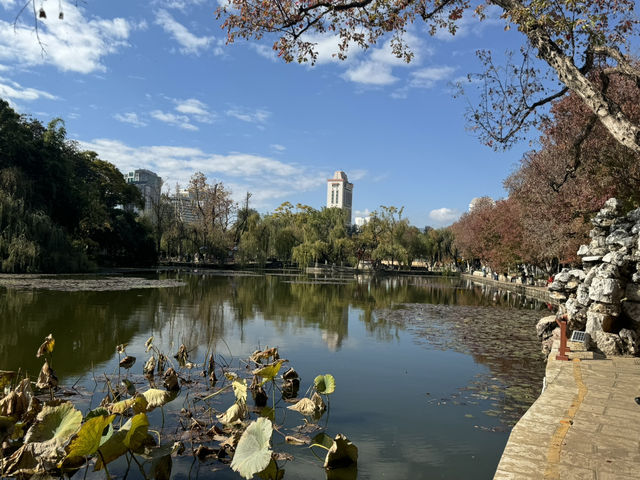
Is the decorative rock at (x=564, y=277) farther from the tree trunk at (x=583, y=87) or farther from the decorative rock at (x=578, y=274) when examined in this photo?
the tree trunk at (x=583, y=87)

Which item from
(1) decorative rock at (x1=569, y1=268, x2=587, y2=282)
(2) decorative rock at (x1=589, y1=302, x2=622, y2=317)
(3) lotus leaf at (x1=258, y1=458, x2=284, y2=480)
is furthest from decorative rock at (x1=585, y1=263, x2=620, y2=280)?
(3) lotus leaf at (x1=258, y1=458, x2=284, y2=480)

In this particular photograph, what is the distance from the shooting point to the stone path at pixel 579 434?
3180 millimetres

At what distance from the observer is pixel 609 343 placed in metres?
7.68

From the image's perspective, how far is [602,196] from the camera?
1529 centimetres

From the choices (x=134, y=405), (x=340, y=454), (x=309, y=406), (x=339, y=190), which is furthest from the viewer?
(x=339, y=190)

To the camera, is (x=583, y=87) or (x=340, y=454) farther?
(x=583, y=87)

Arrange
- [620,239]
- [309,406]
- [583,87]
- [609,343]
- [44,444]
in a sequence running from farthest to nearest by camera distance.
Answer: [620,239] < [609,343] < [309,406] < [583,87] < [44,444]

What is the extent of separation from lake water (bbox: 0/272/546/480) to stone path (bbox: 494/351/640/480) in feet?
2.10

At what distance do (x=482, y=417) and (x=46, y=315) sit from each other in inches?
404

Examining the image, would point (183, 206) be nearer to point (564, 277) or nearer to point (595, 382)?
point (564, 277)

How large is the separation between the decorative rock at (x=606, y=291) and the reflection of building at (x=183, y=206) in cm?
4595

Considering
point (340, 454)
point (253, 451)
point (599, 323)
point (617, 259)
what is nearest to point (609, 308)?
point (599, 323)

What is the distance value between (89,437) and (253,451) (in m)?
1.14

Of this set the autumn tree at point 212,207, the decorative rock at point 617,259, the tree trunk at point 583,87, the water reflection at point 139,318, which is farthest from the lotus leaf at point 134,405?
the autumn tree at point 212,207
